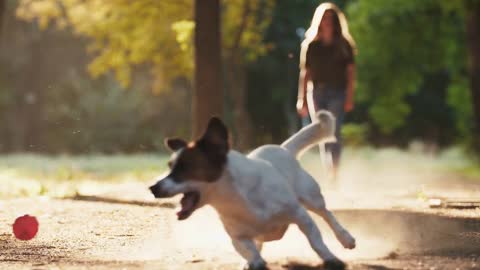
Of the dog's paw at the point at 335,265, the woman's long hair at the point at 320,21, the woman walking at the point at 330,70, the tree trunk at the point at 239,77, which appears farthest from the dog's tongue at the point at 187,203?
the tree trunk at the point at 239,77

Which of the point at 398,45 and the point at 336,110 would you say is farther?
the point at 398,45

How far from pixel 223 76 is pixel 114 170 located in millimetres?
8744

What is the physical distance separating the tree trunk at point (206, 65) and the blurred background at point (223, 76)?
108 inches

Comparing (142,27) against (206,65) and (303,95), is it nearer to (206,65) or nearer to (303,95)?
(206,65)

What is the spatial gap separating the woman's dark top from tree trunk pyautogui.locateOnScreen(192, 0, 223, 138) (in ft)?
7.93

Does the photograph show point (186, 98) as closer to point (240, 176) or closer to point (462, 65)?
point (462, 65)

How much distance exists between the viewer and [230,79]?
82.1 feet

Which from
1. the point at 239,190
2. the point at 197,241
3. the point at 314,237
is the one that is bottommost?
the point at 197,241

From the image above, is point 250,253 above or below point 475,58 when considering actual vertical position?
above

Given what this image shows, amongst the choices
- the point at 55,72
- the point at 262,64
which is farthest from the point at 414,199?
the point at 55,72

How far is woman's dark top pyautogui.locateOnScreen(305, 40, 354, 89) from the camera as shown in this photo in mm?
11383

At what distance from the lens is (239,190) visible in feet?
18.2

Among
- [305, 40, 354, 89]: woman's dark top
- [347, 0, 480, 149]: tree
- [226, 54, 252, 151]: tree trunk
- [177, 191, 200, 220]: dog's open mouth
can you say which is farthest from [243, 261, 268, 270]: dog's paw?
[226, 54, 252, 151]: tree trunk

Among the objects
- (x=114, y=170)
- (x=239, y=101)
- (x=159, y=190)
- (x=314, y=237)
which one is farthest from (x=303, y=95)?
(x=239, y=101)
